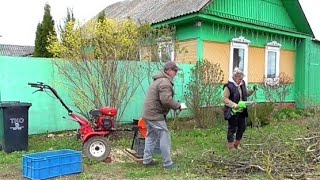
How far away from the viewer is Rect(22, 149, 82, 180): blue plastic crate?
5.53 metres

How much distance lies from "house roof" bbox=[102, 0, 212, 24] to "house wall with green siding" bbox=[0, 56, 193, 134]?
184 inches

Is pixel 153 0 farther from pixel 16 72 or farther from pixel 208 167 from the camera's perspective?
pixel 208 167

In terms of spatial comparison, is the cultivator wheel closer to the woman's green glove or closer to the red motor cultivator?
the red motor cultivator

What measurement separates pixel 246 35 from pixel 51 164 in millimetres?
10846

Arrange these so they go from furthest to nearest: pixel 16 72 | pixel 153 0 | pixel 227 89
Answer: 1. pixel 153 0
2. pixel 16 72
3. pixel 227 89

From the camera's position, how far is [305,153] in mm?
6121

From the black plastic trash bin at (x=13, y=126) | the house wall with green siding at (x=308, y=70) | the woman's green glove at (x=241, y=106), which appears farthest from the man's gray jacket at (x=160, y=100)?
the house wall with green siding at (x=308, y=70)

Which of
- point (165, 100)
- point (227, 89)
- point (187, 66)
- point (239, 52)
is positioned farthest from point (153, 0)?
point (165, 100)

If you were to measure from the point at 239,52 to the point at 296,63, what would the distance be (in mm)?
3906

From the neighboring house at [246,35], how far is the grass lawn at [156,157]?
11.9 feet

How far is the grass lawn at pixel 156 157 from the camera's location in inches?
231

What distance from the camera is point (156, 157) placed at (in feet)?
23.2

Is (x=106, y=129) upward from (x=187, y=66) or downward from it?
downward

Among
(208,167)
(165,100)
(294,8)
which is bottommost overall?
(208,167)
